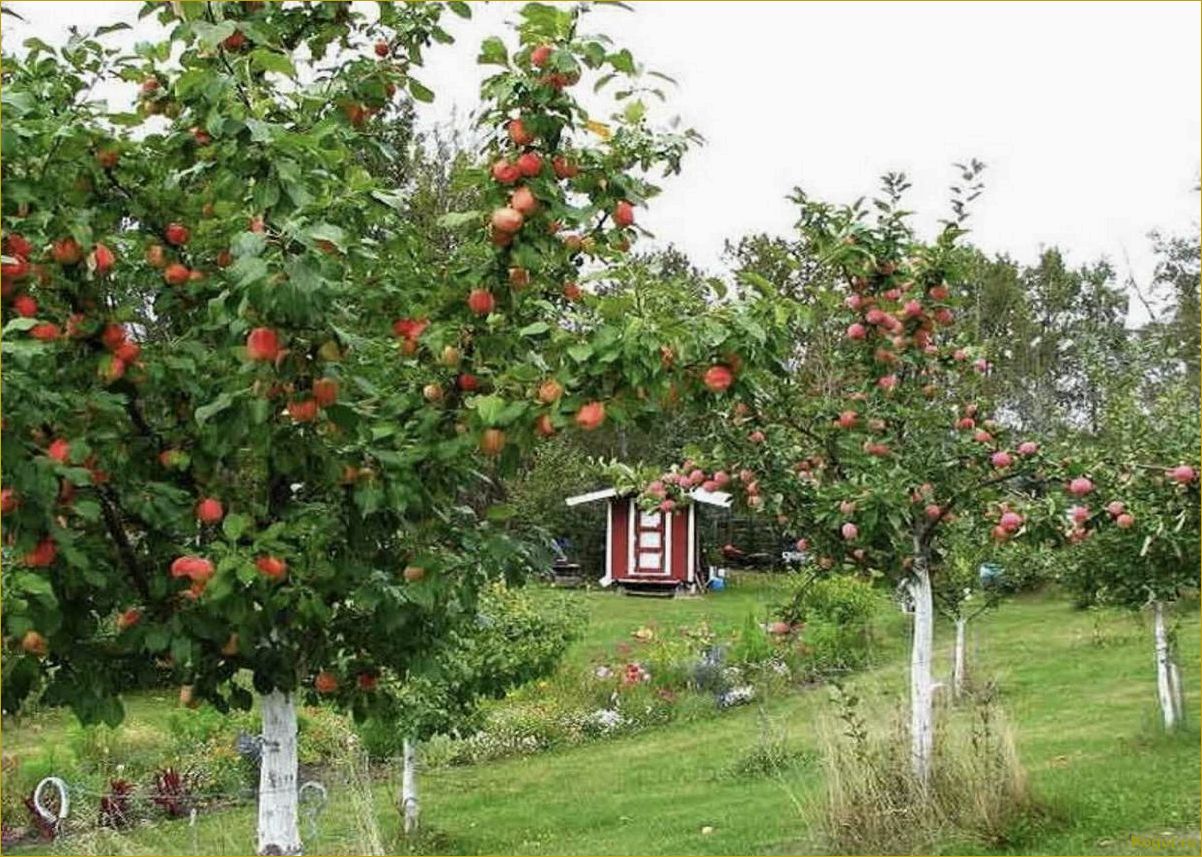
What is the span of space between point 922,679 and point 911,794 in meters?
0.53

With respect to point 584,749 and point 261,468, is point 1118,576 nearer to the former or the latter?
point 584,749

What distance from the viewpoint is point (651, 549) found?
75.6 ft

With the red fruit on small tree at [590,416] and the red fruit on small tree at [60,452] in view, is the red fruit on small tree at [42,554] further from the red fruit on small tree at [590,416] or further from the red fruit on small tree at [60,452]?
the red fruit on small tree at [590,416]

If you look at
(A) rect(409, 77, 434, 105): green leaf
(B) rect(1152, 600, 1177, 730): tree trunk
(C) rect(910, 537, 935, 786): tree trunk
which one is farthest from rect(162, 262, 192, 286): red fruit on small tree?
(B) rect(1152, 600, 1177, 730): tree trunk

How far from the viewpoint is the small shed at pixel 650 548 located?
22.8 meters

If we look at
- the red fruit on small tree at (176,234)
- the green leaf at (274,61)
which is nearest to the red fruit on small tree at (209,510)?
the red fruit on small tree at (176,234)

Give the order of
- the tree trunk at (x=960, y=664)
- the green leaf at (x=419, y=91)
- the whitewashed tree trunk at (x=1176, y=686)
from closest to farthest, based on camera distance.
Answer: the green leaf at (x=419, y=91) → the whitewashed tree trunk at (x=1176, y=686) → the tree trunk at (x=960, y=664)

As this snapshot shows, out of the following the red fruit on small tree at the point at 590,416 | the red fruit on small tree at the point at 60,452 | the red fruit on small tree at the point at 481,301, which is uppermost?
the red fruit on small tree at the point at 481,301

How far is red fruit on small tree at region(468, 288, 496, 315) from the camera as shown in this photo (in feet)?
9.59

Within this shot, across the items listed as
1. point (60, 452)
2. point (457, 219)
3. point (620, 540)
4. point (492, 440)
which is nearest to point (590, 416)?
point (492, 440)

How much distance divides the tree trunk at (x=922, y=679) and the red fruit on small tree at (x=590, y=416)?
3980 millimetres

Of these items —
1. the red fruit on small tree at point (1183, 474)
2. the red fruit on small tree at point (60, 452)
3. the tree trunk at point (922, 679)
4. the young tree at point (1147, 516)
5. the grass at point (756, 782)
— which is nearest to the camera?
the red fruit on small tree at point (60, 452)

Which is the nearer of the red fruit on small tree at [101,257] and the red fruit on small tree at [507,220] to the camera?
the red fruit on small tree at [101,257]

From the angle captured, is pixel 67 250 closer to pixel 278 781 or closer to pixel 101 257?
pixel 101 257
